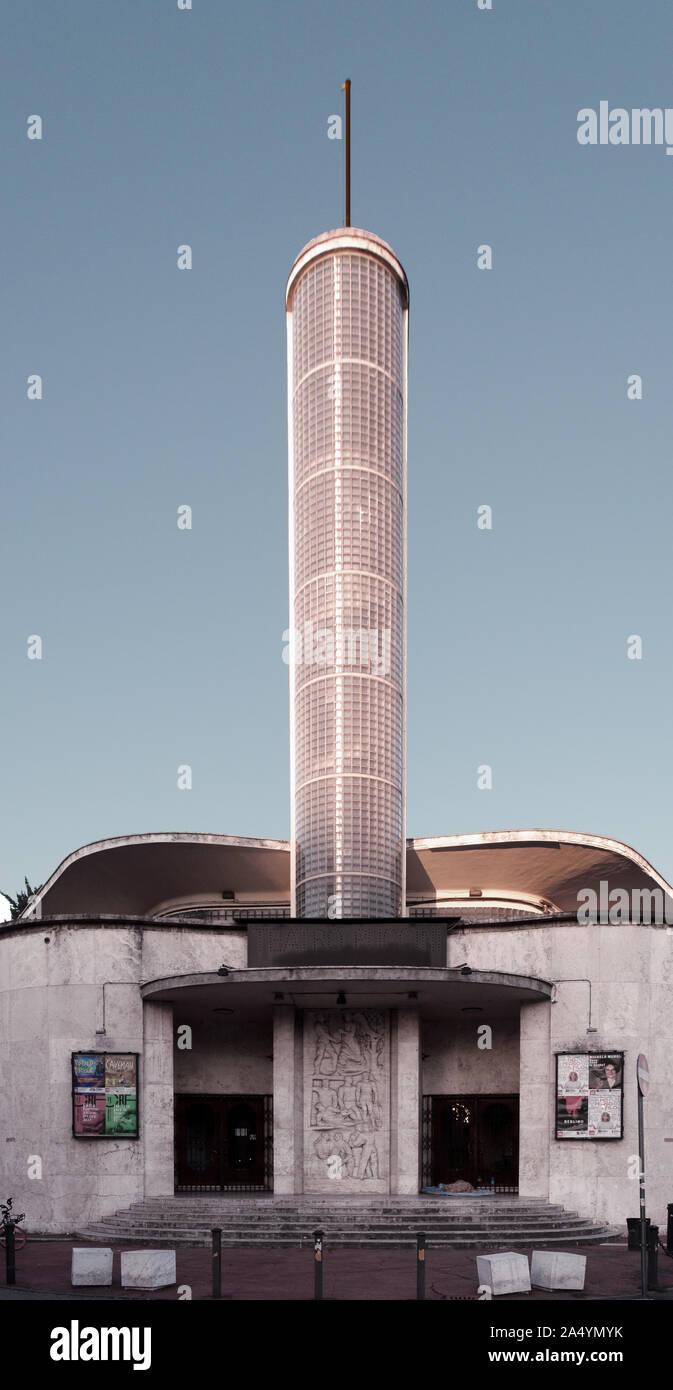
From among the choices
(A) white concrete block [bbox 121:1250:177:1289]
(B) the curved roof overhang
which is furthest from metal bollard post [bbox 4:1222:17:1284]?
(B) the curved roof overhang

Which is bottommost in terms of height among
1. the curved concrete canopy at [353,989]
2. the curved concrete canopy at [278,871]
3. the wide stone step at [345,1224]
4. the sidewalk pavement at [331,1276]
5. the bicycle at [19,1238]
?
the bicycle at [19,1238]

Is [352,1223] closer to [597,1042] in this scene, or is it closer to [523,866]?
[597,1042]

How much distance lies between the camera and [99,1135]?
28109 millimetres

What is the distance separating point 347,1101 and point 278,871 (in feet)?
44.5

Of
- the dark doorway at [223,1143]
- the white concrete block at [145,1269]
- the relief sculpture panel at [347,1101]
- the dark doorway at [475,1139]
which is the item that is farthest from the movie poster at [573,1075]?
the white concrete block at [145,1269]

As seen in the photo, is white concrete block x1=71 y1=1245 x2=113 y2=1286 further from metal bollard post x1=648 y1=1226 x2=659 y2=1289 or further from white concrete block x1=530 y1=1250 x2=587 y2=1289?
metal bollard post x1=648 y1=1226 x2=659 y2=1289

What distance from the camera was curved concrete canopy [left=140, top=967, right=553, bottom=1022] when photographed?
1079 inches

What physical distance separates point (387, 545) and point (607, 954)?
14.9m

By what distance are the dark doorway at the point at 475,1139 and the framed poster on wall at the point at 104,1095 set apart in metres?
7.68

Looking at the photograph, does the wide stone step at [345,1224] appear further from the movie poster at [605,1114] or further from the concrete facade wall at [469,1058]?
the concrete facade wall at [469,1058]

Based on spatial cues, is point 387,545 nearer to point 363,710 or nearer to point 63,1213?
point 363,710

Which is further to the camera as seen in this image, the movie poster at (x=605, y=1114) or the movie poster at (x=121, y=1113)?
the movie poster at (x=121, y=1113)

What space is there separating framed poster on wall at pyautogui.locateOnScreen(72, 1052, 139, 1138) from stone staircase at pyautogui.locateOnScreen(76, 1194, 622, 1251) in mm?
1774

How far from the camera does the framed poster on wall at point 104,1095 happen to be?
92.4 feet
